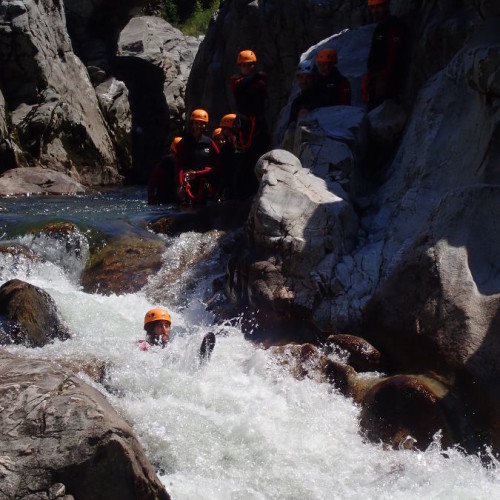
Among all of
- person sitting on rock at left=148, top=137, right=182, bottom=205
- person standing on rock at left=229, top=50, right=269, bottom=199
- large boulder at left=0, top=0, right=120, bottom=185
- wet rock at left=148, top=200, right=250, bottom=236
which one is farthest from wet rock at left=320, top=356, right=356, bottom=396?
large boulder at left=0, top=0, right=120, bottom=185

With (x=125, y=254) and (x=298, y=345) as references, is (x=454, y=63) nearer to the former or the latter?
(x=298, y=345)

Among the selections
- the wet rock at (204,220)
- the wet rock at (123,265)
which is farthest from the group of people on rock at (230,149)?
the wet rock at (123,265)

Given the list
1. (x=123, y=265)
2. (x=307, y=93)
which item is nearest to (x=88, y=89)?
(x=307, y=93)

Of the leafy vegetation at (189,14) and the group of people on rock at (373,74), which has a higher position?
the group of people on rock at (373,74)

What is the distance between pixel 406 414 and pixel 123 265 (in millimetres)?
4221

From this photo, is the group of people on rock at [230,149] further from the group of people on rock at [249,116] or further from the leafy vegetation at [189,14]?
the leafy vegetation at [189,14]

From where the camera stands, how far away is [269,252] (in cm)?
754

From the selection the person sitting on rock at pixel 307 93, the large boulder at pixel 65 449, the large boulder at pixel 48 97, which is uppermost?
the person sitting on rock at pixel 307 93

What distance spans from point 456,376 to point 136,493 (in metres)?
2.53

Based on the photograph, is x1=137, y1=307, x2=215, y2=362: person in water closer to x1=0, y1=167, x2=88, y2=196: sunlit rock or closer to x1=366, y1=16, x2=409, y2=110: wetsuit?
x1=366, y1=16, x2=409, y2=110: wetsuit

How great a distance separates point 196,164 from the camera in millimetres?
11305

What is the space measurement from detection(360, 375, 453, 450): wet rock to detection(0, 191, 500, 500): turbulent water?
0.09m

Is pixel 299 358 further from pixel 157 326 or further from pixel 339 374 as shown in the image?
pixel 157 326

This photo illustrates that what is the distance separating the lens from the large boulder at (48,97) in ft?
53.2
